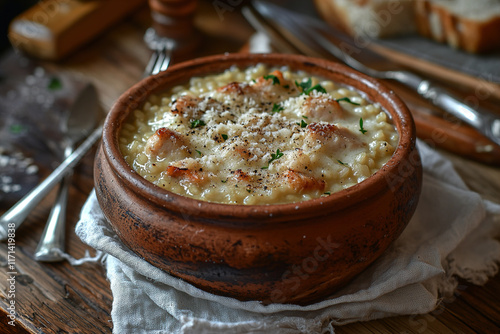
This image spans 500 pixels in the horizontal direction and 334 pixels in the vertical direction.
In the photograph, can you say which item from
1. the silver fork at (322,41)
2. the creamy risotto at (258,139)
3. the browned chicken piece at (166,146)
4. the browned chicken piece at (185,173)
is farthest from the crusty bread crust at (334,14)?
the browned chicken piece at (185,173)

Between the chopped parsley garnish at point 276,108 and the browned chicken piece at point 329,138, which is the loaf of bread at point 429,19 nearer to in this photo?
the chopped parsley garnish at point 276,108

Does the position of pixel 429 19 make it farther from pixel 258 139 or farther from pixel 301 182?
pixel 301 182

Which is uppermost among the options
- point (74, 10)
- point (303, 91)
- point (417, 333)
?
point (303, 91)

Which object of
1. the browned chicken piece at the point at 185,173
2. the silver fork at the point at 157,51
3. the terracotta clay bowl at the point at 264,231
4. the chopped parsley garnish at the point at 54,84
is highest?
the browned chicken piece at the point at 185,173

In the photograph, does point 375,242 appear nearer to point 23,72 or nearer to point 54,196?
point 54,196

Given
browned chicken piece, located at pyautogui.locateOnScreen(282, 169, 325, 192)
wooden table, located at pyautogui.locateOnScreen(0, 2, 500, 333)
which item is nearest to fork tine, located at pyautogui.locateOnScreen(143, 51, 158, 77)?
wooden table, located at pyautogui.locateOnScreen(0, 2, 500, 333)

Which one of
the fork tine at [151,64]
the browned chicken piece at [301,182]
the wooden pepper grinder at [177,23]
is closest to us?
the browned chicken piece at [301,182]

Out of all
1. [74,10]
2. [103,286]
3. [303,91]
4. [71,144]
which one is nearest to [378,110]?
[303,91]

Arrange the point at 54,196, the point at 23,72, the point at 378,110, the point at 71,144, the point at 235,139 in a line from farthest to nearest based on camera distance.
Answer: the point at 23,72 → the point at 71,144 → the point at 54,196 → the point at 378,110 → the point at 235,139
